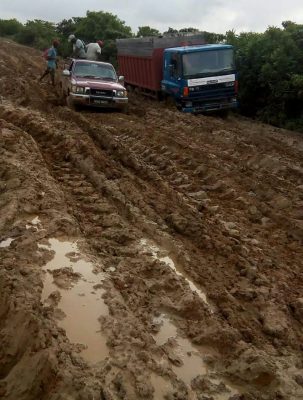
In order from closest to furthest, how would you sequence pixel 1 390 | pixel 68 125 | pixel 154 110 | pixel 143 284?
pixel 1 390
pixel 143 284
pixel 68 125
pixel 154 110

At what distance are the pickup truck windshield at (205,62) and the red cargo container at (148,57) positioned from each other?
105 inches

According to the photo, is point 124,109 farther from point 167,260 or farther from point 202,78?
point 167,260

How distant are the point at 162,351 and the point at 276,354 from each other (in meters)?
1.01

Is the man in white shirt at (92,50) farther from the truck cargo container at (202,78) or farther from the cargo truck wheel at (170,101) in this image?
the truck cargo container at (202,78)

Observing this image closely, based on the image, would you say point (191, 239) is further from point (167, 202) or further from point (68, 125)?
point (68, 125)

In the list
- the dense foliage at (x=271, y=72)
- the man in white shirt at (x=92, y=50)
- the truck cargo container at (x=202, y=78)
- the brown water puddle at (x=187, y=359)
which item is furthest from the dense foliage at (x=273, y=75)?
the brown water puddle at (x=187, y=359)

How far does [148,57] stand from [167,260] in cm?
1437

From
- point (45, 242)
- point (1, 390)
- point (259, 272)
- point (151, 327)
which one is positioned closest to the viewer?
point (1, 390)

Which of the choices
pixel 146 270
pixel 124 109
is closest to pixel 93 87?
pixel 124 109

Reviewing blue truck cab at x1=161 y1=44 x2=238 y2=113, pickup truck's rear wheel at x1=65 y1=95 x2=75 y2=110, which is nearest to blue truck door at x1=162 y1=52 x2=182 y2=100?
blue truck cab at x1=161 y1=44 x2=238 y2=113

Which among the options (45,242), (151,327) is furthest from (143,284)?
(45,242)

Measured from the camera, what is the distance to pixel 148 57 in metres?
19.0

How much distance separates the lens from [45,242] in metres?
6.23

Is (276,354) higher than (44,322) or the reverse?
the reverse
